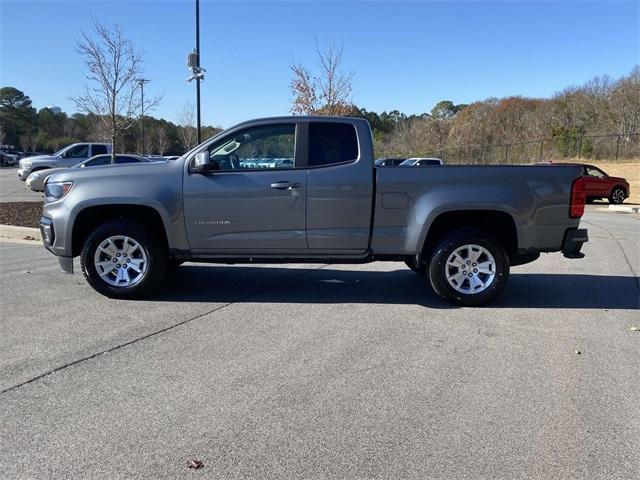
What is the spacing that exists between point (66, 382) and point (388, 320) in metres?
3.00

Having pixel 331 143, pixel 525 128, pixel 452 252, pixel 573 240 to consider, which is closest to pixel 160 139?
pixel 525 128

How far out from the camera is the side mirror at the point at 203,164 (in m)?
5.98

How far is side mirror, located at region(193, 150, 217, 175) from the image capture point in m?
5.98

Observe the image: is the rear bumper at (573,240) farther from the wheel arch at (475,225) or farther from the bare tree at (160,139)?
the bare tree at (160,139)

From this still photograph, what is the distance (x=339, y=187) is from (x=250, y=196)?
0.97 m

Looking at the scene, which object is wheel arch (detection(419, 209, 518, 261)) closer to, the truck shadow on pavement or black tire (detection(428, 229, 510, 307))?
black tire (detection(428, 229, 510, 307))

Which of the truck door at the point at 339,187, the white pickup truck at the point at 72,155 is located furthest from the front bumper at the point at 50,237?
the white pickup truck at the point at 72,155

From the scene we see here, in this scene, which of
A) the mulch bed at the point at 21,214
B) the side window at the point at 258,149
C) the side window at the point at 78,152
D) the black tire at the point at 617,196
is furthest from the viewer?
the black tire at the point at 617,196

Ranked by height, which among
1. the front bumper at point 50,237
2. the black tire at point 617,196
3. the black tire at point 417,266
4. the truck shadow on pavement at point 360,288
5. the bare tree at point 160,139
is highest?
the bare tree at point 160,139

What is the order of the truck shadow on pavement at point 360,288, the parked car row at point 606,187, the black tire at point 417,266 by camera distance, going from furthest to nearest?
1. the parked car row at point 606,187
2. the black tire at point 417,266
3. the truck shadow on pavement at point 360,288

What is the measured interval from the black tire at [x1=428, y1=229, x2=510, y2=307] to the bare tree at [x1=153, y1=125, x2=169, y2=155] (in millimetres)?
58901

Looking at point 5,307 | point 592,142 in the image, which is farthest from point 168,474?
point 592,142

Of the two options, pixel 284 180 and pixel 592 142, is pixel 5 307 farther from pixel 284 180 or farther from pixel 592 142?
pixel 592 142

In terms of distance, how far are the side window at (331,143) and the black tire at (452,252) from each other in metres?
1.41
